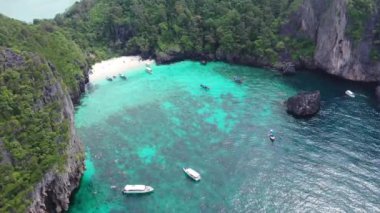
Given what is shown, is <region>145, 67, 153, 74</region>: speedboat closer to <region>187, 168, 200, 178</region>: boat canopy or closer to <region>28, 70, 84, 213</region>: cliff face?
<region>28, 70, 84, 213</region>: cliff face

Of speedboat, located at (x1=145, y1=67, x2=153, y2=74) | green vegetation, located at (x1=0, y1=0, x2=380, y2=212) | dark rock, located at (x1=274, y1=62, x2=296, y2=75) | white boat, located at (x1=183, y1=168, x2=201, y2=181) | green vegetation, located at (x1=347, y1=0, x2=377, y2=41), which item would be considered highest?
green vegetation, located at (x1=347, y1=0, x2=377, y2=41)

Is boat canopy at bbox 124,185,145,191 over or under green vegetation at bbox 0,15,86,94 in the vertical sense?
under

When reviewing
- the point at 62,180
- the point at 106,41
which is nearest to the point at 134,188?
the point at 62,180

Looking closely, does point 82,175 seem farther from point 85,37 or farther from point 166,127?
point 85,37

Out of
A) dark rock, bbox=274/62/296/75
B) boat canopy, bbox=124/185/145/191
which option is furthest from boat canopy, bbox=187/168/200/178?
dark rock, bbox=274/62/296/75

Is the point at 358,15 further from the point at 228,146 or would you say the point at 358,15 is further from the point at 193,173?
the point at 193,173

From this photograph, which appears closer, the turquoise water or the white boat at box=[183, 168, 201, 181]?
the turquoise water
